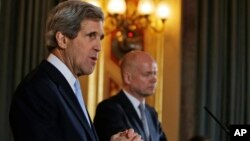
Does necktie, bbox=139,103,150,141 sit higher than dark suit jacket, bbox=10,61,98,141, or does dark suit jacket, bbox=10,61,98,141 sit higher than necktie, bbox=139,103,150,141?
dark suit jacket, bbox=10,61,98,141

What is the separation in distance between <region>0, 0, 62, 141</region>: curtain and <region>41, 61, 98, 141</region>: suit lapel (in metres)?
2.03

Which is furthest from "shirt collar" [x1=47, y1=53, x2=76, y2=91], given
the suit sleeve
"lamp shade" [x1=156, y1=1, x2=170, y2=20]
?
"lamp shade" [x1=156, y1=1, x2=170, y2=20]

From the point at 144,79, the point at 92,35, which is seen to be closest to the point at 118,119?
the point at 144,79

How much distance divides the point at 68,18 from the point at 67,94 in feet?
0.83

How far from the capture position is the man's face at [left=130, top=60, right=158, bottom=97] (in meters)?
2.82

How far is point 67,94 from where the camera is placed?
5.48 ft

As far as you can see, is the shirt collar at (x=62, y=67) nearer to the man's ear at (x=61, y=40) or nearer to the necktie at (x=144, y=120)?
the man's ear at (x=61, y=40)

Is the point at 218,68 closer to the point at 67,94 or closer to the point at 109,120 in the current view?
the point at 109,120

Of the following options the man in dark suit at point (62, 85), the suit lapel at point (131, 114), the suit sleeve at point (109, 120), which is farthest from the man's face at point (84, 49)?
the suit lapel at point (131, 114)

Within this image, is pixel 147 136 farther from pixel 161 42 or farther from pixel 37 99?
pixel 161 42

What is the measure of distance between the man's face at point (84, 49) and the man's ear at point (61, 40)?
0.01 m

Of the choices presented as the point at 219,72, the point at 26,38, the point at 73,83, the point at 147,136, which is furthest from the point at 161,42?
the point at 73,83

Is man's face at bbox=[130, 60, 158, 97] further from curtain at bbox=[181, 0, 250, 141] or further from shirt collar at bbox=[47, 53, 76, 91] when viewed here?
curtain at bbox=[181, 0, 250, 141]

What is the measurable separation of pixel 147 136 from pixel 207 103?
2.19 meters
